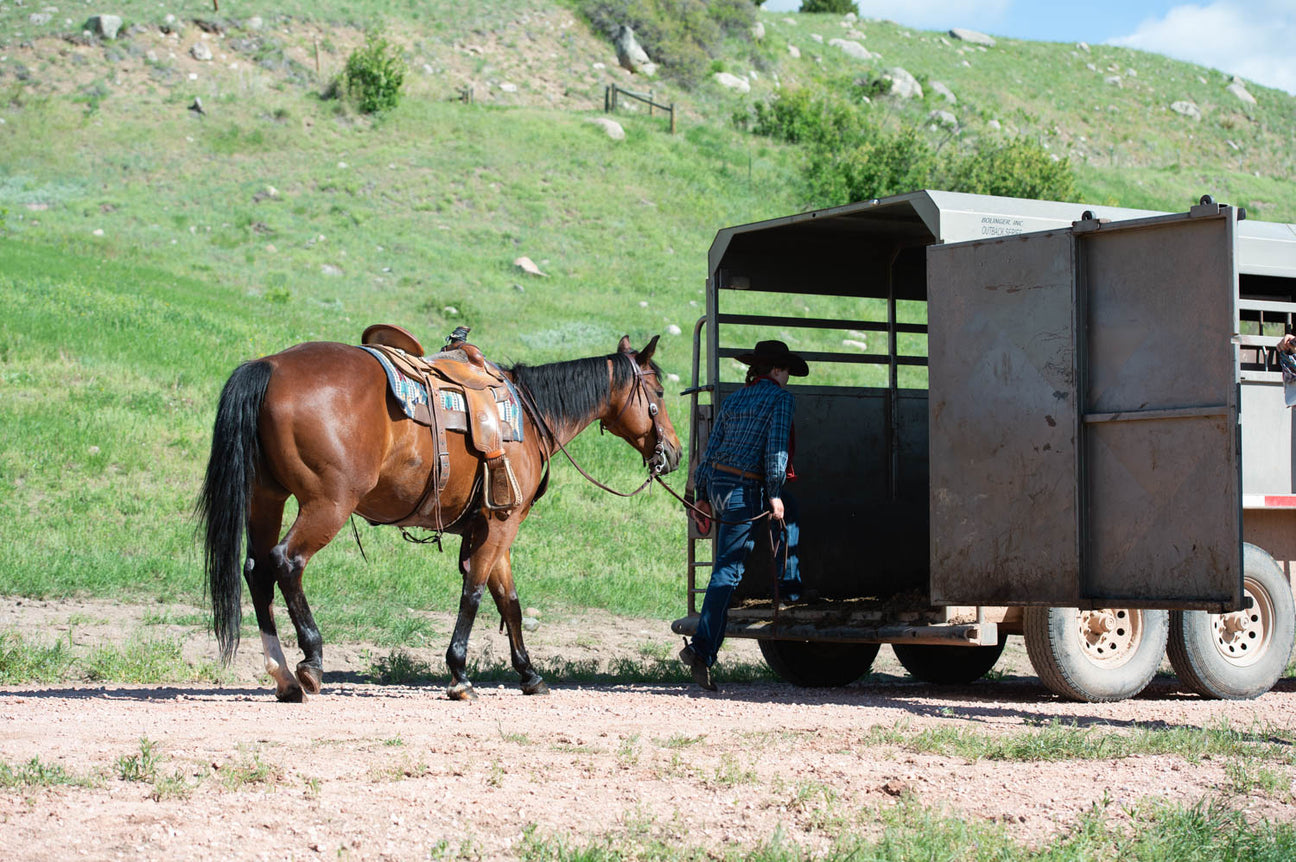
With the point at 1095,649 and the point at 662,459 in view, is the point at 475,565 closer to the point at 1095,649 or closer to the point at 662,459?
the point at 662,459

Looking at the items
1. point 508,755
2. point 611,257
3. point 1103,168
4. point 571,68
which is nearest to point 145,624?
point 508,755

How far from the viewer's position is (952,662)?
33.0ft

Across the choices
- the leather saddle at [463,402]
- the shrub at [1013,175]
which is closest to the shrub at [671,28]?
the shrub at [1013,175]

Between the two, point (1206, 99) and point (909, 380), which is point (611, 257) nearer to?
point (909, 380)

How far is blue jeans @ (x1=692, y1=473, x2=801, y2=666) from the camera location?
27.9 ft

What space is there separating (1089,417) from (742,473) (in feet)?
7.15

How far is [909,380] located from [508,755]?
60.3ft

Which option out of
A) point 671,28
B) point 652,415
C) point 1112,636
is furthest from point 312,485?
point 671,28

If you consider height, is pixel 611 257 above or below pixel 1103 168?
below

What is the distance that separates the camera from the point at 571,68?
4934 cm

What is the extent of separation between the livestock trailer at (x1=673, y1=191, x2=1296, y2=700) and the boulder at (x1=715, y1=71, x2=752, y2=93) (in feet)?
144

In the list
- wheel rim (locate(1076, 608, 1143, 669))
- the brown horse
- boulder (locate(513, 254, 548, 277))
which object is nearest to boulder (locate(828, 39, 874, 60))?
boulder (locate(513, 254, 548, 277))

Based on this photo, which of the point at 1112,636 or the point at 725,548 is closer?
the point at 1112,636

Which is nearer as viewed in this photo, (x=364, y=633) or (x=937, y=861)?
(x=937, y=861)
